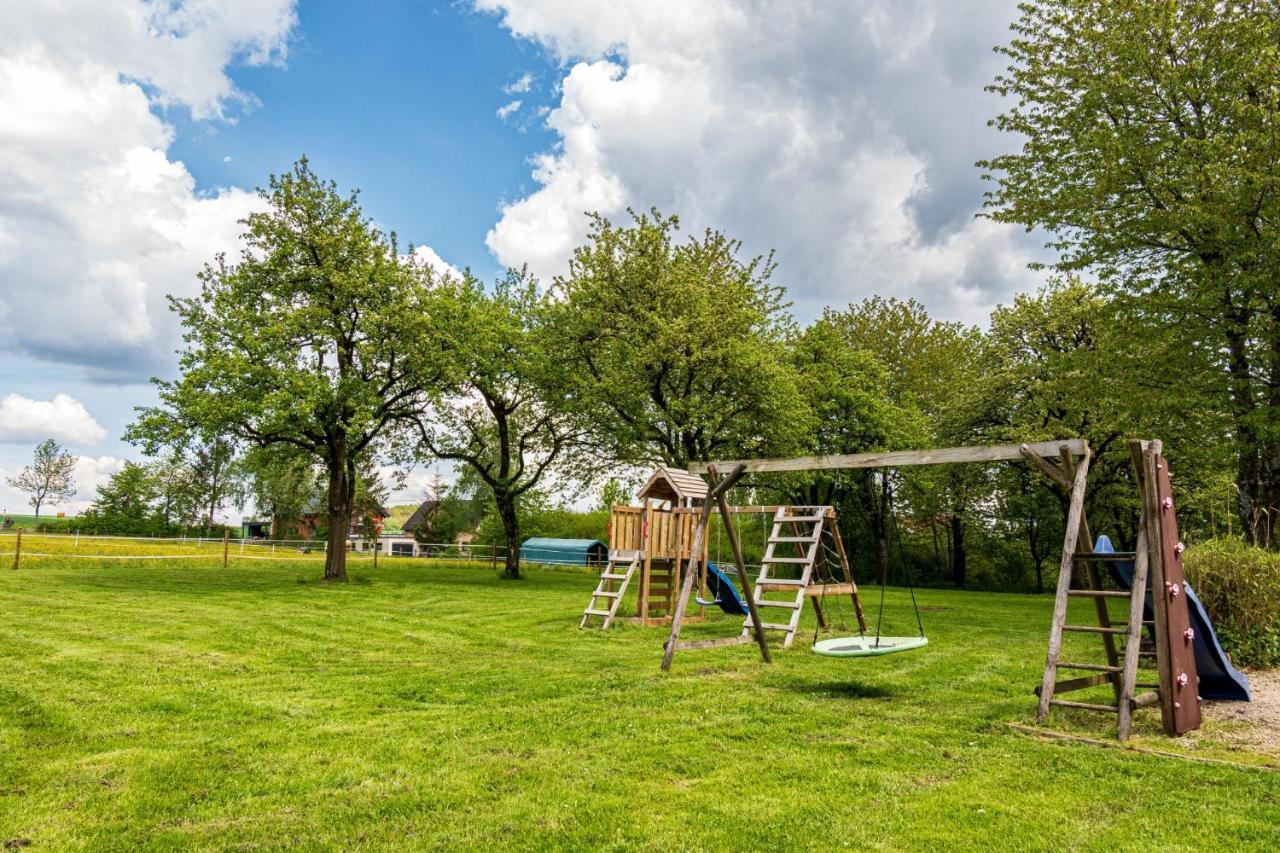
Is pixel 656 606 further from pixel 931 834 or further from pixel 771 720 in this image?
pixel 931 834

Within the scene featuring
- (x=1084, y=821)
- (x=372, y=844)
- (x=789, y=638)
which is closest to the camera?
(x=372, y=844)

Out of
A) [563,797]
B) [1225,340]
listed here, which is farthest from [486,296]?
[563,797]

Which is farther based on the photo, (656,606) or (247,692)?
(656,606)

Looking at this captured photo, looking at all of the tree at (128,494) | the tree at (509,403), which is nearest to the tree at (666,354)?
the tree at (509,403)

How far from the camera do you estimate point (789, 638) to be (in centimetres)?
1120

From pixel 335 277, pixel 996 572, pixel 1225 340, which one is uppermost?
pixel 335 277

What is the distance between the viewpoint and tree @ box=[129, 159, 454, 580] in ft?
71.5

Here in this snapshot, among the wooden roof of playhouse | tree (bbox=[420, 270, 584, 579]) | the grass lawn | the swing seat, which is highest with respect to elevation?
tree (bbox=[420, 270, 584, 579])

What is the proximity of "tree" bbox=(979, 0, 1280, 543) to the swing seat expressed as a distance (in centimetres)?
1009

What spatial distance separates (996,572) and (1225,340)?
2559cm

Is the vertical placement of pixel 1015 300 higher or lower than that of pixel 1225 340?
higher

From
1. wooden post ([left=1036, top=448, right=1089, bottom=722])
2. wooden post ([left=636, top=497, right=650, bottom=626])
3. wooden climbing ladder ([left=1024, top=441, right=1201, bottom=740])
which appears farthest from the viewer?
wooden post ([left=636, top=497, right=650, bottom=626])

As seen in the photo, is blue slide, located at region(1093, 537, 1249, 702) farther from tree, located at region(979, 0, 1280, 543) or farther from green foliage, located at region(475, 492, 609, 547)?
green foliage, located at region(475, 492, 609, 547)

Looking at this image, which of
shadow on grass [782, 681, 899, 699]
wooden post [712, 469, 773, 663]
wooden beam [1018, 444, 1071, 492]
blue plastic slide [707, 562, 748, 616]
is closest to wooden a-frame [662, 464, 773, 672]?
wooden post [712, 469, 773, 663]
